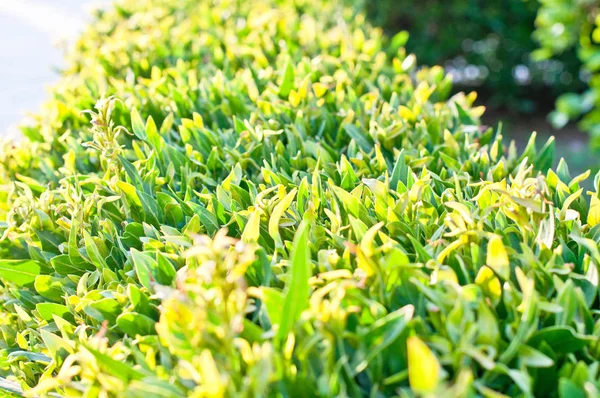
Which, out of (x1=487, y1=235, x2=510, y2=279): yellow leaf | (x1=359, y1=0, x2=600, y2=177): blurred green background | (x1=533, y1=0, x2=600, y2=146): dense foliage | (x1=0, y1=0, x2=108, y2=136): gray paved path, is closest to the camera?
(x1=487, y1=235, x2=510, y2=279): yellow leaf

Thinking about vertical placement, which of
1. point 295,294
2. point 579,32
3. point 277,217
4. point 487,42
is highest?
point 487,42

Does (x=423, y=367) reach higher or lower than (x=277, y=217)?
lower

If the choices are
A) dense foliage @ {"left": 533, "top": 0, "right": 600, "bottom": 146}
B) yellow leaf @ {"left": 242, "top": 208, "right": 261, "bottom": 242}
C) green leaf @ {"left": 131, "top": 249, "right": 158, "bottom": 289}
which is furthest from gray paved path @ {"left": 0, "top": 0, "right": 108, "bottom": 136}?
yellow leaf @ {"left": 242, "top": 208, "right": 261, "bottom": 242}

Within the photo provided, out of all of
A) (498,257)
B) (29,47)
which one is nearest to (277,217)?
(498,257)

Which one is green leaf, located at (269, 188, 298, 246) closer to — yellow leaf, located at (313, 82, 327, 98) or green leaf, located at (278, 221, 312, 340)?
green leaf, located at (278, 221, 312, 340)

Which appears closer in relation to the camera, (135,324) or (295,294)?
(295,294)

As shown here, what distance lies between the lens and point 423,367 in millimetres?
1166

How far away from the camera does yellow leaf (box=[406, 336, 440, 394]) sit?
3.78ft

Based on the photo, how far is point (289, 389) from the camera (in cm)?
129

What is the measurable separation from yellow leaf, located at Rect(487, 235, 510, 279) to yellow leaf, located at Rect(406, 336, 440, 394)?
0.41m

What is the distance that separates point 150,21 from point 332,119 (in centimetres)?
239

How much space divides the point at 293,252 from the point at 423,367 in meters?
0.38

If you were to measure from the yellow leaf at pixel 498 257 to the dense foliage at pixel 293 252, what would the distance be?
0.01 m

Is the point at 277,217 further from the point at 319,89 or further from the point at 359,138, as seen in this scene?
the point at 319,89
